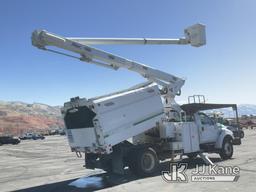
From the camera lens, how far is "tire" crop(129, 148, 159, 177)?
1371cm

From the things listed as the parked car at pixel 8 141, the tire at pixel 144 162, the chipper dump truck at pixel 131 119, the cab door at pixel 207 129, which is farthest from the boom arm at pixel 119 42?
the parked car at pixel 8 141

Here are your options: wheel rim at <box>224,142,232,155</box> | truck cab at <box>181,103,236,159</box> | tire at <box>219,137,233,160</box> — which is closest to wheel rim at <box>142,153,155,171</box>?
truck cab at <box>181,103,236,159</box>

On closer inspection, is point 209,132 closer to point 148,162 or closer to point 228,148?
point 228,148

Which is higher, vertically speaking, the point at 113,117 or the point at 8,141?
the point at 8,141

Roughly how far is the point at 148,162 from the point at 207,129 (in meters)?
4.41

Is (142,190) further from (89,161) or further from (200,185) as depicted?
(89,161)

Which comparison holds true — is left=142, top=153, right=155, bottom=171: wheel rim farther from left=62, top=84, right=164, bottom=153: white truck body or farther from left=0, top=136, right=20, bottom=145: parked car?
→ left=0, top=136, right=20, bottom=145: parked car

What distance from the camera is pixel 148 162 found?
14227mm

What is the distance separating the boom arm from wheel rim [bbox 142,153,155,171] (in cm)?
351

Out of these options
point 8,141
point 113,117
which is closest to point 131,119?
point 113,117

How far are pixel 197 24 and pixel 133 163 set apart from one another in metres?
6.87

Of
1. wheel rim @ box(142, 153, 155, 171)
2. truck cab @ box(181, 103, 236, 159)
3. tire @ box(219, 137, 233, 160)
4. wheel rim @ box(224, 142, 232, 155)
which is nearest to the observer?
wheel rim @ box(142, 153, 155, 171)

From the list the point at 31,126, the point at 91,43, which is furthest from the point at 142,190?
the point at 31,126

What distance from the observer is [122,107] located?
13.6 metres
